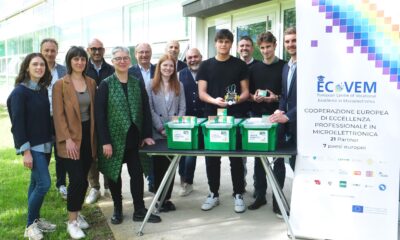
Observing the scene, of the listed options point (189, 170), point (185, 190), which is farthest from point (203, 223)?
point (189, 170)

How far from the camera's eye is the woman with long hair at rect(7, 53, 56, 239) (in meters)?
3.34

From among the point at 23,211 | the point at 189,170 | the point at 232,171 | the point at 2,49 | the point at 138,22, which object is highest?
the point at 2,49

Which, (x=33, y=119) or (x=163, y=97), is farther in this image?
(x=163, y=97)

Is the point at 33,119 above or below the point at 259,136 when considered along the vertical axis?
above

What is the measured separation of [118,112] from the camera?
146 inches

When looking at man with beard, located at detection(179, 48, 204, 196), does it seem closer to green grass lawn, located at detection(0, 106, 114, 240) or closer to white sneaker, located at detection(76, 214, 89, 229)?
green grass lawn, located at detection(0, 106, 114, 240)

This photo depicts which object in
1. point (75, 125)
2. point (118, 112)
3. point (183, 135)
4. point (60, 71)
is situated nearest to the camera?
point (183, 135)

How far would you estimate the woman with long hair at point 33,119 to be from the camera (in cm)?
334

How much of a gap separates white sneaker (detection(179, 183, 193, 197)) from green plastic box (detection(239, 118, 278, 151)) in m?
1.78

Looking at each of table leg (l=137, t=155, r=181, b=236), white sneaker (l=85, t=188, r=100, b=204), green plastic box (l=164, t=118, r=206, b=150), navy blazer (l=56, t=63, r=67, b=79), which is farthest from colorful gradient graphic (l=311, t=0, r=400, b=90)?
white sneaker (l=85, t=188, r=100, b=204)

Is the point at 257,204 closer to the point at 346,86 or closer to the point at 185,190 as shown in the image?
the point at 185,190

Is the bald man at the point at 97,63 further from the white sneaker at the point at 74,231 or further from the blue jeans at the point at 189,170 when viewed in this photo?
the white sneaker at the point at 74,231

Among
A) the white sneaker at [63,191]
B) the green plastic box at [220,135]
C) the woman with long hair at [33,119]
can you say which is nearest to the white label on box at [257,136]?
the green plastic box at [220,135]

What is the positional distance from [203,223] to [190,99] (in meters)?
1.38
